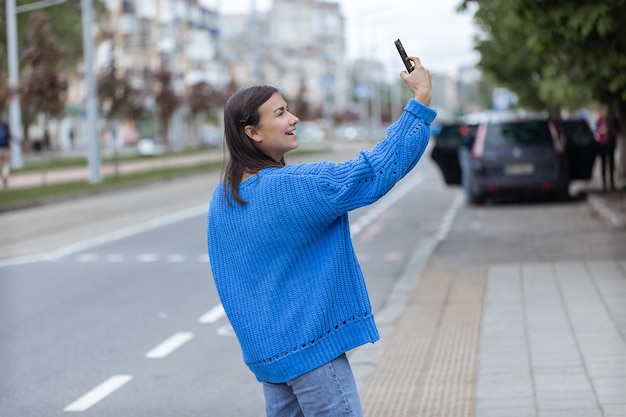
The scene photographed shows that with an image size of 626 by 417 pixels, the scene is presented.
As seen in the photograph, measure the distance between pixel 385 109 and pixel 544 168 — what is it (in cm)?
13965

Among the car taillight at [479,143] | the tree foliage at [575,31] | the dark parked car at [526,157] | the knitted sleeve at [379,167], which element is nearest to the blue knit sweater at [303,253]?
the knitted sleeve at [379,167]

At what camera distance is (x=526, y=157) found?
77.2 feet

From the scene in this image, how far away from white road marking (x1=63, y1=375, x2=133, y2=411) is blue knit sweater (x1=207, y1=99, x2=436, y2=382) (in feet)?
12.2

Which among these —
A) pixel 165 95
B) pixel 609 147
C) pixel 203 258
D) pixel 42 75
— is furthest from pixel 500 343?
pixel 165 95

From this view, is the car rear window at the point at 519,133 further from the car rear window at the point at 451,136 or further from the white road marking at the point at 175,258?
the white road marking at the point at 175,258

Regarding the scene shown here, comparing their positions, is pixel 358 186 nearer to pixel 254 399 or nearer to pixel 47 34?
pixel 254 399

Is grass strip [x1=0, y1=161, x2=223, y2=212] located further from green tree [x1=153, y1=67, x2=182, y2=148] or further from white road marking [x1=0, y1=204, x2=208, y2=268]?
green tree [x1=153, y1=67, x2=182, y2=148]

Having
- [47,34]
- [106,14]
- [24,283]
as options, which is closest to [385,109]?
[106,14]

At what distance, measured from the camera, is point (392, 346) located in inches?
345

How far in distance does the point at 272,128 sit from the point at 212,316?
7.10 metres

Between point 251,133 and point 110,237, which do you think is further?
point 110,237

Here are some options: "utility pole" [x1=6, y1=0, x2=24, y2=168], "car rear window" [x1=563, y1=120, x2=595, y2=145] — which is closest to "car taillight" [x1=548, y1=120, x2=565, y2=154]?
"car rear window" [x1=563, y1=120, x2=595, y2=145]

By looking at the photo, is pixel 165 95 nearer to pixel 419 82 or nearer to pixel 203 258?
pixel 203 258

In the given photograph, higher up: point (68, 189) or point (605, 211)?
point (605, 211)
